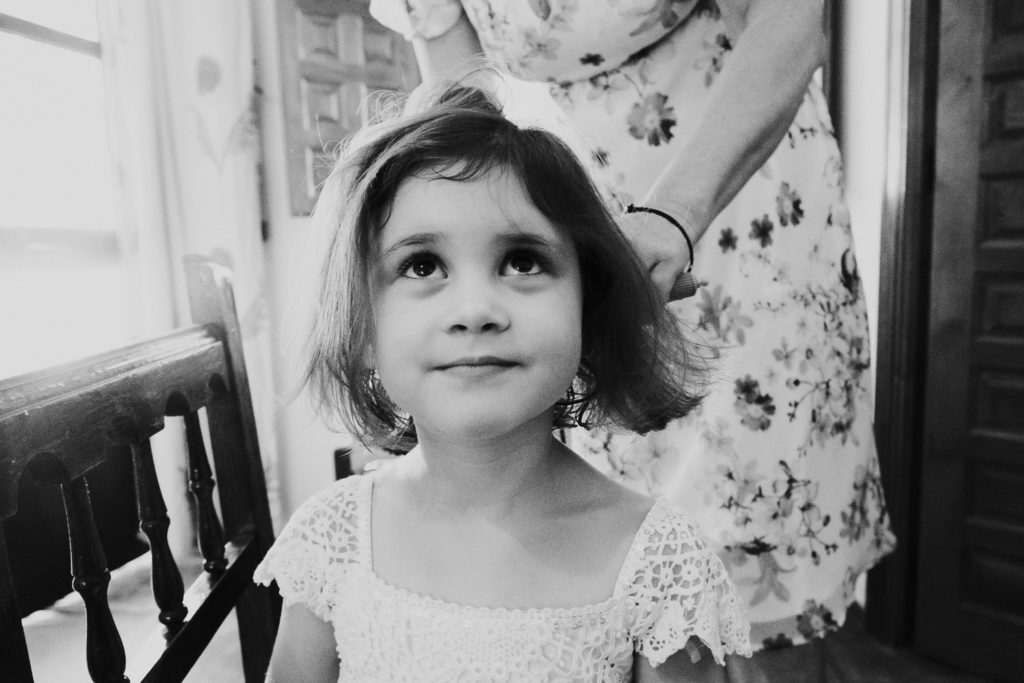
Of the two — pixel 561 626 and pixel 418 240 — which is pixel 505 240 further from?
pixel 561 626

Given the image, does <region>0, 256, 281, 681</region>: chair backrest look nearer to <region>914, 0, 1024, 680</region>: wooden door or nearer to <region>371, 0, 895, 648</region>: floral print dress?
<region>371, 0, 895, 648</region>: floral print dress

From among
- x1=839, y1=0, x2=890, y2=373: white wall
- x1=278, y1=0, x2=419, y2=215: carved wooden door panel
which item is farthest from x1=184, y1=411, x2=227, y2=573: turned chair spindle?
x1=278, y1=0, x2=419, y2=215: carved wooden door panel

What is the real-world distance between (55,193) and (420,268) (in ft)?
7.13

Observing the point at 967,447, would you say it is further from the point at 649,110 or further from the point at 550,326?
the point at 550,326

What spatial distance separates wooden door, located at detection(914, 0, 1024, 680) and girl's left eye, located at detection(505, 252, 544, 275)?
1.63 m

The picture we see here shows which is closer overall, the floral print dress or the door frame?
the floral print dress

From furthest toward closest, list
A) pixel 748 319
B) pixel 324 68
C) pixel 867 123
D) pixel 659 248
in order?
1. pixel 324 68
2. pixel 867 123
3. pixel 748 319
4. pixel 659 248

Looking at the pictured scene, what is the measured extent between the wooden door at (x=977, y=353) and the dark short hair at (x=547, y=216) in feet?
4.70

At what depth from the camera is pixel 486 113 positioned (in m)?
0.66

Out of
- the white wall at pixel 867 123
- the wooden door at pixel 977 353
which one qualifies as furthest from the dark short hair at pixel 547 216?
the white wall at pixel 867 123

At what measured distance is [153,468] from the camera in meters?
0.69

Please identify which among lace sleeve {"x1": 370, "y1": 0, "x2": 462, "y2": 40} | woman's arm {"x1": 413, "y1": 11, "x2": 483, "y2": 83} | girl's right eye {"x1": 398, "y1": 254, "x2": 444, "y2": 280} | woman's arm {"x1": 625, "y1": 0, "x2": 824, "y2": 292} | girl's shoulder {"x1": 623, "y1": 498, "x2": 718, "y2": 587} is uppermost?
lace sleeve {"x1": 370, "y1": 0, "x2": 462, "y2": 40}

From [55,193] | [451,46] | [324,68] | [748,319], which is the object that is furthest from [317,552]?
[324,68]

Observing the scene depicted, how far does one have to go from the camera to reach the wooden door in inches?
70.7
